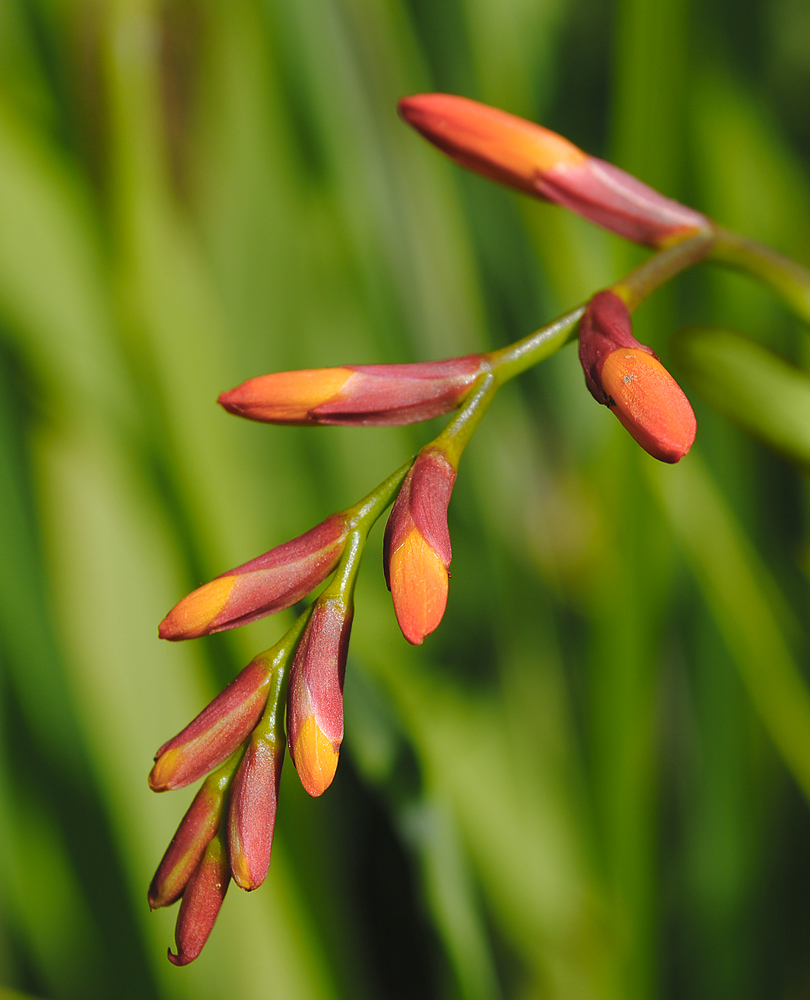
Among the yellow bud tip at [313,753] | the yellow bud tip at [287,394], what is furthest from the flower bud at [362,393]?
the yellow bud tip at [313,753]

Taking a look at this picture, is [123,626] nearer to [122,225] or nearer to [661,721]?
[122,225]

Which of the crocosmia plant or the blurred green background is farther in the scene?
the blurred green background

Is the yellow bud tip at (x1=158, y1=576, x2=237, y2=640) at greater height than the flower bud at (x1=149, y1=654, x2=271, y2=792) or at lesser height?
greater

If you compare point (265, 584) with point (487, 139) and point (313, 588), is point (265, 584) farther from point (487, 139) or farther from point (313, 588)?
point (487, 139)

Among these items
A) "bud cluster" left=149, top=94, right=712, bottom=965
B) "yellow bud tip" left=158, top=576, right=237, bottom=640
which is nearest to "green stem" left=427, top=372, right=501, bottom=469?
"bud cluster" left=149, top=94, right=712, bottom=965

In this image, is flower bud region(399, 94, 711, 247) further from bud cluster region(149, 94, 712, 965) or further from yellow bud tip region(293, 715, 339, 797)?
yellow bud tip region(293, 715, 339, 797)

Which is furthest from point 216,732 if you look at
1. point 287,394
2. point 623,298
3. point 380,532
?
point 380,532
